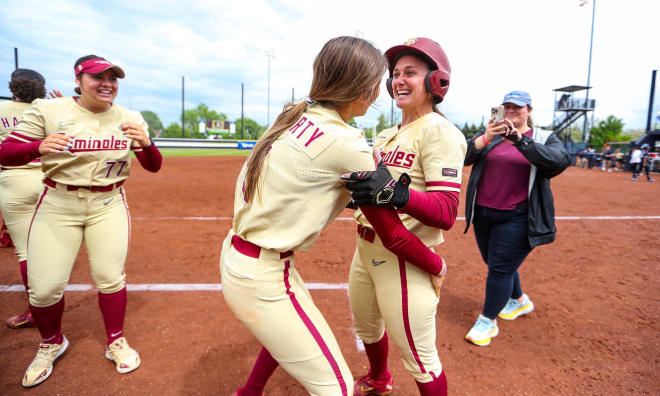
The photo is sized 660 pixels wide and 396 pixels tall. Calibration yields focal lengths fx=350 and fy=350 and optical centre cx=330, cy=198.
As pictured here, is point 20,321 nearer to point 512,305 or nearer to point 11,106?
point 11,106

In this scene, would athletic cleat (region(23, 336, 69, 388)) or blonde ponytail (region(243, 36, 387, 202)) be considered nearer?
blonde ponytail (region(243, 36, 387, 202))

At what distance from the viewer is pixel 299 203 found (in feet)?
4.54

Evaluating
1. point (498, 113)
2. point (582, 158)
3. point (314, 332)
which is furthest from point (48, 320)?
point (582, 158)

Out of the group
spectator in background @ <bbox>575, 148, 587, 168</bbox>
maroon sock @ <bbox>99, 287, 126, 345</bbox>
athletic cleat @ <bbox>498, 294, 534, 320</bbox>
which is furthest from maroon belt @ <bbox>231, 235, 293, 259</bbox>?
spectator in background @ <bbox>575, 148, 587, 168</bbox>

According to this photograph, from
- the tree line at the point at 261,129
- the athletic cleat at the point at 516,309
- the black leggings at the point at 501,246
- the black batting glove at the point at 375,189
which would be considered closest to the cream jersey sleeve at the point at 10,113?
the black batting glove at the point at 375,189

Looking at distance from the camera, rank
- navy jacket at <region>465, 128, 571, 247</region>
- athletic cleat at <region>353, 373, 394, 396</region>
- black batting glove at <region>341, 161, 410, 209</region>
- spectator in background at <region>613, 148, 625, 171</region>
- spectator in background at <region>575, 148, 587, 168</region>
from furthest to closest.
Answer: spectator in background at <region>575, 148, 587, 168</region> < spectator in background at <region>613, 148, 625, 171</region> < navy jacket at <region>465, 128, 571, 247</region> < athletic cleat at <region>353, 373, 394, 396</region> < black batting glove at <region>341, 161, 410, 209</region>

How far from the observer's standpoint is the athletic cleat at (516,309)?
11.7 feet

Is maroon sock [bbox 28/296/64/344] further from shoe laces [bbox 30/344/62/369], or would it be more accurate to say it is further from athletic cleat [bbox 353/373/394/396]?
athletic cleat [bbox 353/373/394/396]

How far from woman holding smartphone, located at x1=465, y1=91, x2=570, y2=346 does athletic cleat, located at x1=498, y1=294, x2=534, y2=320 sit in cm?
42

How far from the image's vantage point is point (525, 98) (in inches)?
120

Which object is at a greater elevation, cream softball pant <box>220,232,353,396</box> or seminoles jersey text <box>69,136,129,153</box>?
seminoles jersey text <box>69,136,129,153</box>

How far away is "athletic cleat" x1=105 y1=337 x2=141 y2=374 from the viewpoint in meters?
2.64

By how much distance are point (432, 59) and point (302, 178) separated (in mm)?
1048

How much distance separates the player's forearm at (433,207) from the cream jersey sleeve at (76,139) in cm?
229
